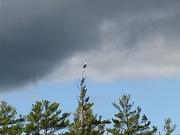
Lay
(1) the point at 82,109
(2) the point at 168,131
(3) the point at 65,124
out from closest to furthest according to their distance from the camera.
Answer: (1) the point at 82,109 → (3) the point at 65,124 → (2) the point at 168,131

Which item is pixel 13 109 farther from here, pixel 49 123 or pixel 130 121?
pixel 130 121

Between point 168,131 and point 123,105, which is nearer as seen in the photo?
point 123,105

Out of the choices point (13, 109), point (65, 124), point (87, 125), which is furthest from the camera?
point (13, 109)

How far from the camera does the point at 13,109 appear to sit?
79.9 m

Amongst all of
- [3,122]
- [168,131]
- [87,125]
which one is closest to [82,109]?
[87,125]

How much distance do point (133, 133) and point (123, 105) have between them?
4.01m

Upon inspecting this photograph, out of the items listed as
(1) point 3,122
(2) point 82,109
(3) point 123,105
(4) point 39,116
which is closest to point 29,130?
(4) point 39,116

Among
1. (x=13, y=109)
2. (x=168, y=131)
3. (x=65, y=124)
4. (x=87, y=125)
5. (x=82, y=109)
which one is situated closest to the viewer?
(x=82, y=109)

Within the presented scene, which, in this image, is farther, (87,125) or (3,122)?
(3,122)

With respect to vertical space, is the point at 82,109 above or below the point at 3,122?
below

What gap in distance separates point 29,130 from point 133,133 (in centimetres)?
1355

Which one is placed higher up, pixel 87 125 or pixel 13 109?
pixel 13 109

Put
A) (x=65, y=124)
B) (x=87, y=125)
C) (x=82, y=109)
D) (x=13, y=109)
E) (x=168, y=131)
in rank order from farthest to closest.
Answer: (x=168, y=131) → (x=13, y=109) → (x=65, y=124) → (x=87, y=125) → (x=82, y=109)

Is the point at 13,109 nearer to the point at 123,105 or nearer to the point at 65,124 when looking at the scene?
the point at 65,124
